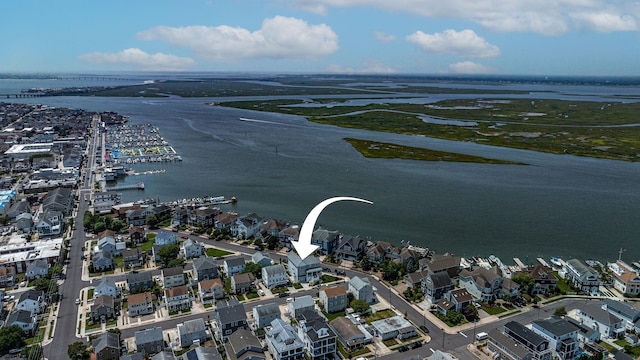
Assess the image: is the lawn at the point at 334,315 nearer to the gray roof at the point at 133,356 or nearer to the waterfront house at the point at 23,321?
the gray roof at the point at 133,356

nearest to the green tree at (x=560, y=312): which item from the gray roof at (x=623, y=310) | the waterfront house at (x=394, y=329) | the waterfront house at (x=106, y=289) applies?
the gray roof at (x=623, y=310)

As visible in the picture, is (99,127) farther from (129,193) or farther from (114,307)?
(114,307)

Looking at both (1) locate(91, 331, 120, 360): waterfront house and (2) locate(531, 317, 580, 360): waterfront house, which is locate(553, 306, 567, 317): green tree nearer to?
(2) locate(531, 317, 580, 360): waterfront house

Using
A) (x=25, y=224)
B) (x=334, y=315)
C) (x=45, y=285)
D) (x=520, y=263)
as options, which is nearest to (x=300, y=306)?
(x=334, y=315)

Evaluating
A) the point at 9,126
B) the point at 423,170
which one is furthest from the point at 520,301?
the point at 9,126

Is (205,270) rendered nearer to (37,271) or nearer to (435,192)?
(37,271)
